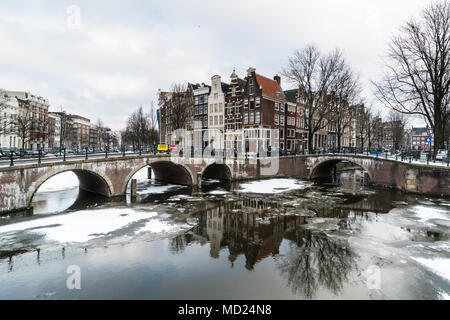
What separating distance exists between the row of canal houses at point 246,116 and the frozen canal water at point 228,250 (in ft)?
75.2

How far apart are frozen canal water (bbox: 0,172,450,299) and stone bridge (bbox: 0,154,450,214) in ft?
7.34

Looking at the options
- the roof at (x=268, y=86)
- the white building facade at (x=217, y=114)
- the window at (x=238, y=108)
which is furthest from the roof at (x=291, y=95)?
the white building facade at (x=217, y=114)

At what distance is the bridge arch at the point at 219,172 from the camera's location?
33.0m

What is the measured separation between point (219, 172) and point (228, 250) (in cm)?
2333

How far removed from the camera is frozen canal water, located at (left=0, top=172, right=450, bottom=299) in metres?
8.20

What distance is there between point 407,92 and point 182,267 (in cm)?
2854

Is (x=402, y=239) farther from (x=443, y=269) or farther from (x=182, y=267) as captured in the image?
(x=182, y=267)

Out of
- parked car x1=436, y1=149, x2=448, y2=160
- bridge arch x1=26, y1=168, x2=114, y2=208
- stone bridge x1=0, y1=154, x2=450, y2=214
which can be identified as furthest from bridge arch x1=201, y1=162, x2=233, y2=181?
parked car x1=436, y1=149, x2=448, y2=160

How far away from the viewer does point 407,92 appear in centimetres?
2631

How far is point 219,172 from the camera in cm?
3466

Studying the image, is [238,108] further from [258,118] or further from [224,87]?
[224,87]

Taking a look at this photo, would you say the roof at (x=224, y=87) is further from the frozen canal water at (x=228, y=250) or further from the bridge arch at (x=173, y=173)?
the frozen canal water at (x=228, y=250)
